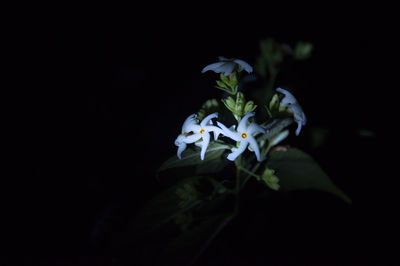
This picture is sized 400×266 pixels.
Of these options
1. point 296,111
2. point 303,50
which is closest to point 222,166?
point 296,111

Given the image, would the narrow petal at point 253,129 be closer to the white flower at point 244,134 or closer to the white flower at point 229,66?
the white flower at point 244,134

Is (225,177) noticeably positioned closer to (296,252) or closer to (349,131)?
(296,252)

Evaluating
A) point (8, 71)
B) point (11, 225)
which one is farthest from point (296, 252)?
point (8, 71)

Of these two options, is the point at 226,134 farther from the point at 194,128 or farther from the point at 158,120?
the point at 158,120

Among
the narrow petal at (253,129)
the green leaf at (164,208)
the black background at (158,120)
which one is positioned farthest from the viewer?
the black background at (158,120)

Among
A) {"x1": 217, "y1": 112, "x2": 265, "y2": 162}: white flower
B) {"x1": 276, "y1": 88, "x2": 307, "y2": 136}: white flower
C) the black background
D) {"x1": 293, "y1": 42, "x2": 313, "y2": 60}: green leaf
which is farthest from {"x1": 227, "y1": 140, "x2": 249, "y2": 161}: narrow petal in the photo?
{"x1": 293, "y1": 42, "x2": 313, "y2": 60}: green leaf

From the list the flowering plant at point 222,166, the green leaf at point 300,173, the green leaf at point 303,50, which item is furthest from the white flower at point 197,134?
the green leaf at point 303,50

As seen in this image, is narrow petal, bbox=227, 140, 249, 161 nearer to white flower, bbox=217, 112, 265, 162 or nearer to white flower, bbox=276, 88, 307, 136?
white flower, bbox=217, 112, 265, 162
